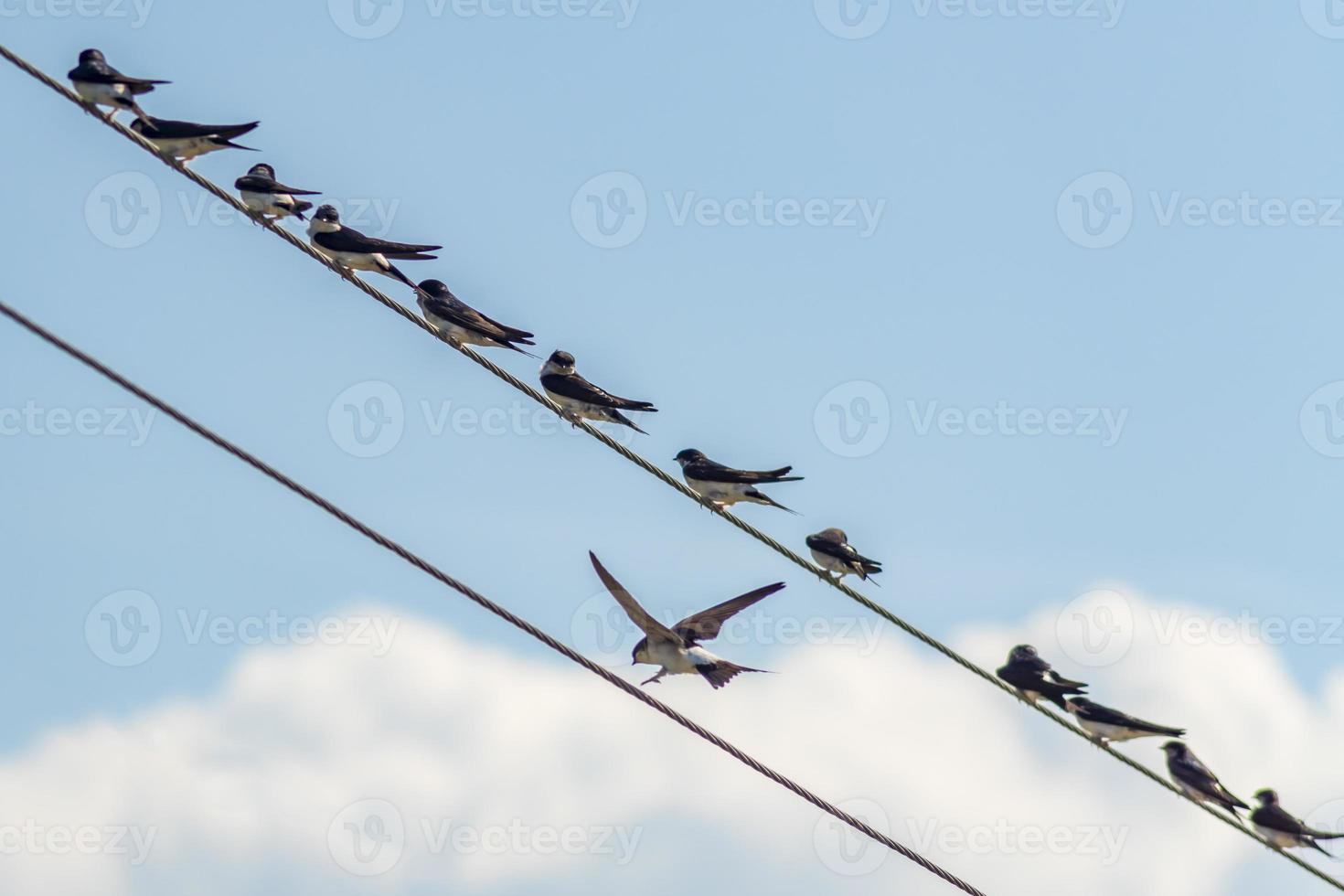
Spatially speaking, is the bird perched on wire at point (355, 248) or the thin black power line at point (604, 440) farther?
the bird perched on wire at point (355, 248)

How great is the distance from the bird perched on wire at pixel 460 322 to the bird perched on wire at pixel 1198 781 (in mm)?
6438

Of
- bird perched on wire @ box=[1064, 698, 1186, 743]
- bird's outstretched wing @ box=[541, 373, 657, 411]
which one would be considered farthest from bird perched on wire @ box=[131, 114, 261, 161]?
bird perched on wire @ box=[1064, 698, 1186, 743]

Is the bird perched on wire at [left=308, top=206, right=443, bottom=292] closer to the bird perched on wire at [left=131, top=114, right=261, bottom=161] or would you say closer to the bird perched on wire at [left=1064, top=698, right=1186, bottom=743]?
the bird perched on wire at [left=131, top=114, right=261, bottom=161]

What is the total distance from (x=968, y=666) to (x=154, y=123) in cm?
803

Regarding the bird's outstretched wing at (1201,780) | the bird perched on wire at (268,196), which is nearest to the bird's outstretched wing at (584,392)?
the bird perched on wire at (268,196)

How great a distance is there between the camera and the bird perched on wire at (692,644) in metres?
13.8

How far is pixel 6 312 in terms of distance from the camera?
847 cm

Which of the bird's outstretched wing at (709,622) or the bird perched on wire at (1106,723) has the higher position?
the bird perched on wire at (1106,723)

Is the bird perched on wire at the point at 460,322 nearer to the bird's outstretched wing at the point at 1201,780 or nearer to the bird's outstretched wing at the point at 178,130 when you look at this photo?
the bird's outstretched wing at the point at 178,130

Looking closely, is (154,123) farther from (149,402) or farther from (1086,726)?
(1086,726)

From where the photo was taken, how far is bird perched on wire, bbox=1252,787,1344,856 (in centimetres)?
1582

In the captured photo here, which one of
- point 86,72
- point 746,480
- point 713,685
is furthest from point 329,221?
point 713,685

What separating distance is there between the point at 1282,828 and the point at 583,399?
697 centimetres

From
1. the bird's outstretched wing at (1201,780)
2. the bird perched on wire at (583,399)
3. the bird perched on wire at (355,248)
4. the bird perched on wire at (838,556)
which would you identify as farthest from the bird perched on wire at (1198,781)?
the bird perched on wire at (355,248)
